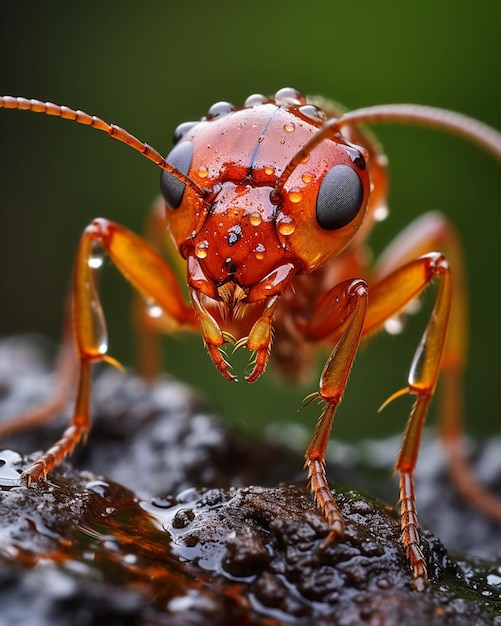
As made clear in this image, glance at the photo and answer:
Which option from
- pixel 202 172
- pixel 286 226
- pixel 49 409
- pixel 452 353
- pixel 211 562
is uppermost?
pixel 202 172

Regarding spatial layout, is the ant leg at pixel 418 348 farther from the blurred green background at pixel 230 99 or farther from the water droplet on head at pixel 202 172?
the blurred green background at pixel 230 99

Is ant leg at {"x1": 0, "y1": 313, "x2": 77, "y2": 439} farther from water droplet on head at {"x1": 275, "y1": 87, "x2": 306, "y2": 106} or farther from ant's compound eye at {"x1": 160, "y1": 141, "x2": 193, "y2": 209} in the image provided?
water droplet on head at {"x1": 275, "y1": 87, "x2": 306, "y2": 106}

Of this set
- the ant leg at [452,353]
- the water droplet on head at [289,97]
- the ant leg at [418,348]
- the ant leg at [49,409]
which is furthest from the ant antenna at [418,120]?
the ant leg at [49,409]

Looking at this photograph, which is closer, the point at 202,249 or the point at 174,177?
the point at 202,249

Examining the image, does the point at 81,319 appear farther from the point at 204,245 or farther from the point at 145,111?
the point at 145,111

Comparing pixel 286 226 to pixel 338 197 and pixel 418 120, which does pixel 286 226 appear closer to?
pixel 338 197

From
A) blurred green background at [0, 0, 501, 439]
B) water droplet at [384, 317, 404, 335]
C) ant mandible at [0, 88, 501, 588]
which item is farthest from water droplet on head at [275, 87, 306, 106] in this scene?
blurred green background at [0, 0, 501, 439]

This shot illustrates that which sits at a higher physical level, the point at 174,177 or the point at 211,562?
the point at 174,177

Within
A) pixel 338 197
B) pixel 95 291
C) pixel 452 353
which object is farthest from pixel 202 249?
pixel 452 353

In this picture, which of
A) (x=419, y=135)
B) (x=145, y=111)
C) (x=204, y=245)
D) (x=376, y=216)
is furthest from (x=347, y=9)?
(x=204, y=245)
